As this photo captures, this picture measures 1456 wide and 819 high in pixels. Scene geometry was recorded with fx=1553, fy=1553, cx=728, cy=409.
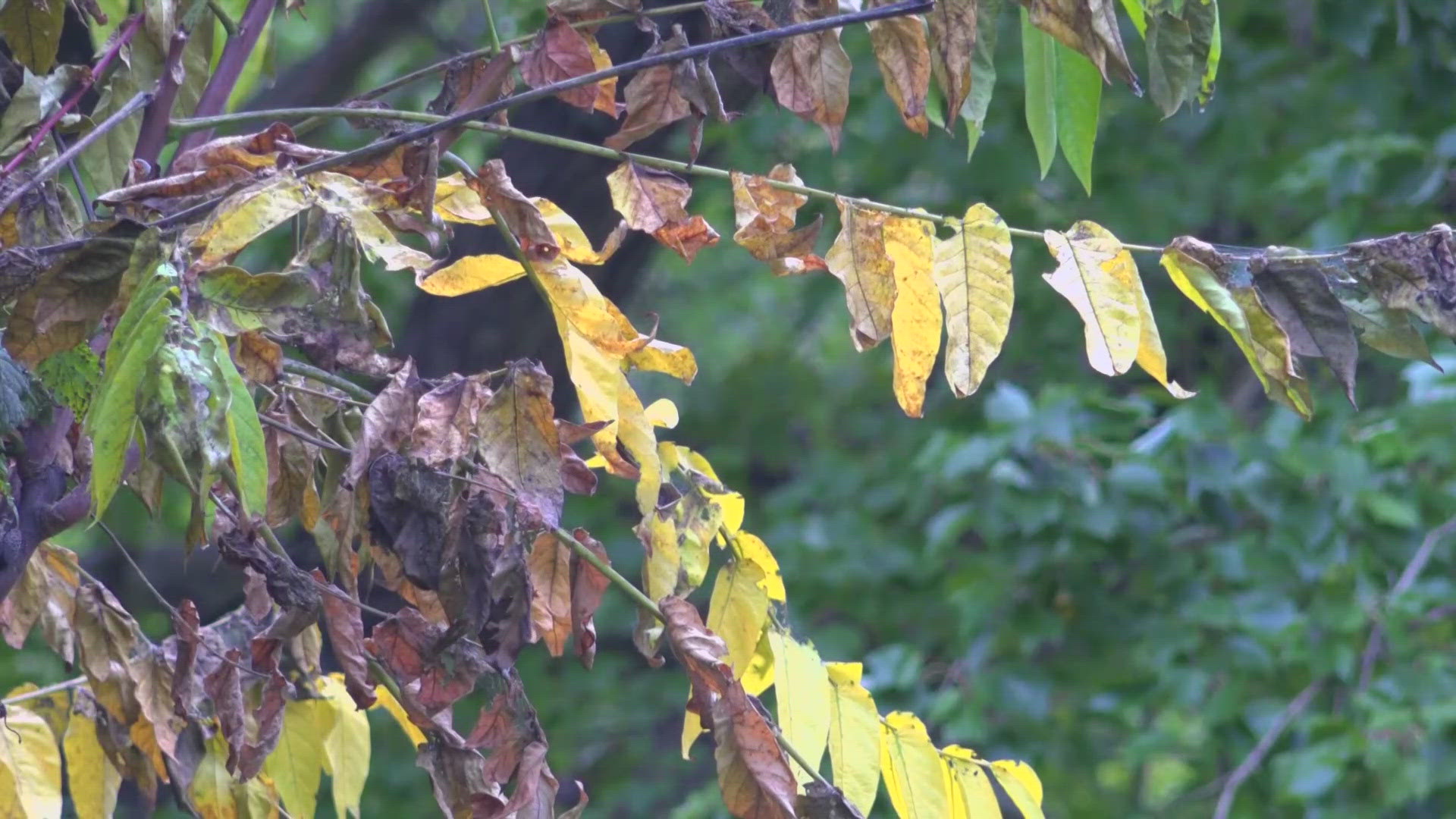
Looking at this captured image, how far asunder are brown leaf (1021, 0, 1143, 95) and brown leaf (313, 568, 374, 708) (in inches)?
18.7

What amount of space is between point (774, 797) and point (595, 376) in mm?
220

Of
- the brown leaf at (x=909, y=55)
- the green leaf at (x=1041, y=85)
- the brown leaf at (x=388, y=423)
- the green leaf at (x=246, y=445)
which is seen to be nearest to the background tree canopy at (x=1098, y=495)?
the green leaf at (x=1041, y=85)

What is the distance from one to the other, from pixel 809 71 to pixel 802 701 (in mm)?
345

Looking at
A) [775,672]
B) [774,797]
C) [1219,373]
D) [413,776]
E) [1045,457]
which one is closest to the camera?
[774,797]

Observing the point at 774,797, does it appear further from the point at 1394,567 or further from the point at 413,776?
the point at 413,776

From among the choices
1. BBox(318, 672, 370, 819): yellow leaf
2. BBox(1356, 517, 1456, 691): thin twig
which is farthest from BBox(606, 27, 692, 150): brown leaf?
BBox(1356, 517, 1456, 691): thin twig

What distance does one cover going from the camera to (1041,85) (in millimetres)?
966

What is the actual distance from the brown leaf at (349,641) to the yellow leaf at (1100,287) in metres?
0.40

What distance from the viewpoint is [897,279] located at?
0.81 metres

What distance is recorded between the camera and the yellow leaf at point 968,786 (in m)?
0.89

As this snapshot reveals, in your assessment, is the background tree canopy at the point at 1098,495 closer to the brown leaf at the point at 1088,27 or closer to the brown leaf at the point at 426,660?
the brown leaf at the point at 1088,27

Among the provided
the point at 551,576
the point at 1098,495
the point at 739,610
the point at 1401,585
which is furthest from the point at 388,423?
the point at 1401,585

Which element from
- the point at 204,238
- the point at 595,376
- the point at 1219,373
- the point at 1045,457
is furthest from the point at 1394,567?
the point at 204,238

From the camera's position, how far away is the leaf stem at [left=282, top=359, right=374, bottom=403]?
0.81 meters
